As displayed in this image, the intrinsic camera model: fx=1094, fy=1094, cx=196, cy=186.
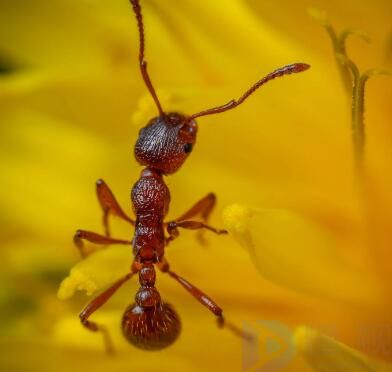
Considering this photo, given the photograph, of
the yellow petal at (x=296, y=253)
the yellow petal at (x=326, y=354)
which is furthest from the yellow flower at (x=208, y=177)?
the yellow petal at (x=326, y=354)

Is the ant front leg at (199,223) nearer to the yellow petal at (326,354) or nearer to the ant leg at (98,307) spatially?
the ant leg at (98,307)

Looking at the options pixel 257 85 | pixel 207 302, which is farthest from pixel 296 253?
pixel 257 85

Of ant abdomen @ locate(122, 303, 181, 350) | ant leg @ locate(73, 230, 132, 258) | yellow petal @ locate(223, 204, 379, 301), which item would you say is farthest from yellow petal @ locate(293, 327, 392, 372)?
ant leg @ locate(73, 230, 132, 258)

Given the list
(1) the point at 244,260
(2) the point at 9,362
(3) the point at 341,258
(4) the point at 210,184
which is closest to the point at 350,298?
(3) the point at 341,258

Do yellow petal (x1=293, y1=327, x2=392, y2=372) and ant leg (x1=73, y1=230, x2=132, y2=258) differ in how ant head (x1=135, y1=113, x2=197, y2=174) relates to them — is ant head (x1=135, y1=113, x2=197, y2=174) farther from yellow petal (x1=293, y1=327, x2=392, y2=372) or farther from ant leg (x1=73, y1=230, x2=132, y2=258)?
yellow petal (x1=293, y1=327, x2=392, y2=372)

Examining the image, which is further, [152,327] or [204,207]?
[204,207]

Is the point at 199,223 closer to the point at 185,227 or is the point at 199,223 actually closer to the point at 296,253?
the point at 185,227
